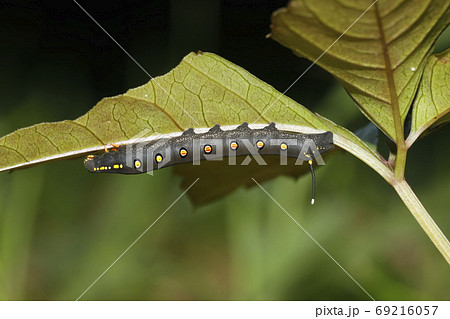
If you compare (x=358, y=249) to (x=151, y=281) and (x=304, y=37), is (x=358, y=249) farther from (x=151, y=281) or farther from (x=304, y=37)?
(x=304, y=37)

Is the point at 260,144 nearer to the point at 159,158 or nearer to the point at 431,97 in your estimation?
the point at 159,158

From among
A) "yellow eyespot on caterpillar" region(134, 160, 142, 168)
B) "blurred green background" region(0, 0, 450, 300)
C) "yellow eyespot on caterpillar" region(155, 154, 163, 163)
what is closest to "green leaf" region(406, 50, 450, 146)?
"yellow eyespot on caterpillar" region(155, 154, 163, 163)

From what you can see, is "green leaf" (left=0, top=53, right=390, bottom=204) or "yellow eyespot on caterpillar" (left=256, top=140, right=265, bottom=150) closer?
"green leaf" (left=0, top=53, right=390, bottom=204)

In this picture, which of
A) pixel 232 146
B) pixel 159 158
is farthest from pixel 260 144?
pixel 159 158

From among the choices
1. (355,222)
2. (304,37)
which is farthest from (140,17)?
(304,37)

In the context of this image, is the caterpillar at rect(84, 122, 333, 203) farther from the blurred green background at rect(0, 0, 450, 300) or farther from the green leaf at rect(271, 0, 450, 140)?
the blurred green background at rect(0, 0, 450, 300)

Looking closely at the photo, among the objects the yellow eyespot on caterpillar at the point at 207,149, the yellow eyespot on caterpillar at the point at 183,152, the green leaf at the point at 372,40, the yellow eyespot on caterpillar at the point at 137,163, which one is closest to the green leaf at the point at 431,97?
the green leaf at the point at 372,40
